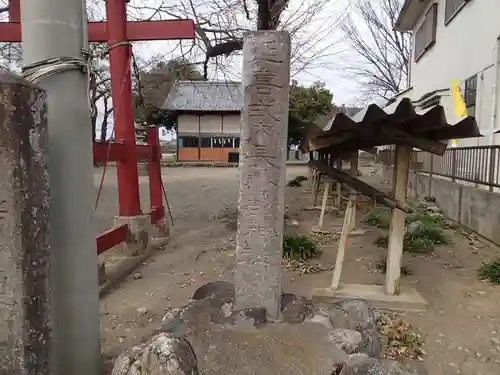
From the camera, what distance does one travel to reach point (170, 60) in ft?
36.3

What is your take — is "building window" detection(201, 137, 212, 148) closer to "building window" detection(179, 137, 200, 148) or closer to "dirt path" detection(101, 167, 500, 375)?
"building window" detection(179, 137, 200, 148)

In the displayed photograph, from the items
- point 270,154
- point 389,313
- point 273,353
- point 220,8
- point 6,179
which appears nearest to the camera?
point 6,179

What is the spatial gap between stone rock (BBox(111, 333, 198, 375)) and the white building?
25.9 feet

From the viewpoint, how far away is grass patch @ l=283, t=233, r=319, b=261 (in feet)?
21.5

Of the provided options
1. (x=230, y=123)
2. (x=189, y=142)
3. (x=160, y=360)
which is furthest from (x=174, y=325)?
(x=189, y=142)

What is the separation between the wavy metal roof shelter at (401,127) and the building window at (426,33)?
393 inches

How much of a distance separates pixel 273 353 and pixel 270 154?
138 centimetres

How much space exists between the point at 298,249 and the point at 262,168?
3.69m

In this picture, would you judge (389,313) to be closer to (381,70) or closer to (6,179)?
(6,179)

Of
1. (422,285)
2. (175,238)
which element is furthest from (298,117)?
(422,285)

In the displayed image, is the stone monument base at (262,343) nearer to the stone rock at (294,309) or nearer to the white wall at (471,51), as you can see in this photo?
the stone rock at (294,309)

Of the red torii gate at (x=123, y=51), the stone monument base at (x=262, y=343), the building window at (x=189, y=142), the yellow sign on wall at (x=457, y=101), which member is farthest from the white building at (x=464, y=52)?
the building window at (x=189, y=142)

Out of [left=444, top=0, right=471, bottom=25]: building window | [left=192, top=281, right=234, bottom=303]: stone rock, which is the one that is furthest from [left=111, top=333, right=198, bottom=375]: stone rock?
[left=444, top=0, right=471, bottom=25]: building window

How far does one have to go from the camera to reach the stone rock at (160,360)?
227 centimetres
